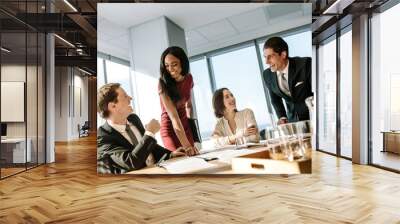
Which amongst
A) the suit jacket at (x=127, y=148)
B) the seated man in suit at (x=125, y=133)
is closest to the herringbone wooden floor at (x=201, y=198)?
the suit jacket at (x=127, y=148)

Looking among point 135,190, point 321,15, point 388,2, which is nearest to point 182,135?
point 135,190

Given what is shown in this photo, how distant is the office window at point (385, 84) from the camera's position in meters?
6.55

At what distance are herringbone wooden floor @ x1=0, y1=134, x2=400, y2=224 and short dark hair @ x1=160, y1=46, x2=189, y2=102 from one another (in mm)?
1372

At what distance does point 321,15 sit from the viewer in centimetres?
688

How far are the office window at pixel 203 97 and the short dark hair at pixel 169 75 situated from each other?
130 mm

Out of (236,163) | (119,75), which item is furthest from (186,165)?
(119,75)

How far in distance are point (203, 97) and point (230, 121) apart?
591 millimetres

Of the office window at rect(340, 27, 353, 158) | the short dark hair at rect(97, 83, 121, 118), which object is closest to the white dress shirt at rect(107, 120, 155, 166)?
the short dark hair at rect(97, 83, 121, 118)

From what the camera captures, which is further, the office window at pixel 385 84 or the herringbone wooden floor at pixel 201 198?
the office window at pixel 385 84

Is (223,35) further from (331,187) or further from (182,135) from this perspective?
(331,187)

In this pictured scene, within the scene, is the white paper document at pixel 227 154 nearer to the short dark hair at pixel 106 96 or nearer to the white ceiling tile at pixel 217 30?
the short dark hair at pixel 106 96

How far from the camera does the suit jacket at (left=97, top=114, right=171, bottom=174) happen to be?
19.4ft

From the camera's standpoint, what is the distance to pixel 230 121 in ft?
19.9

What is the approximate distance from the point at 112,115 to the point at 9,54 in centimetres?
203
